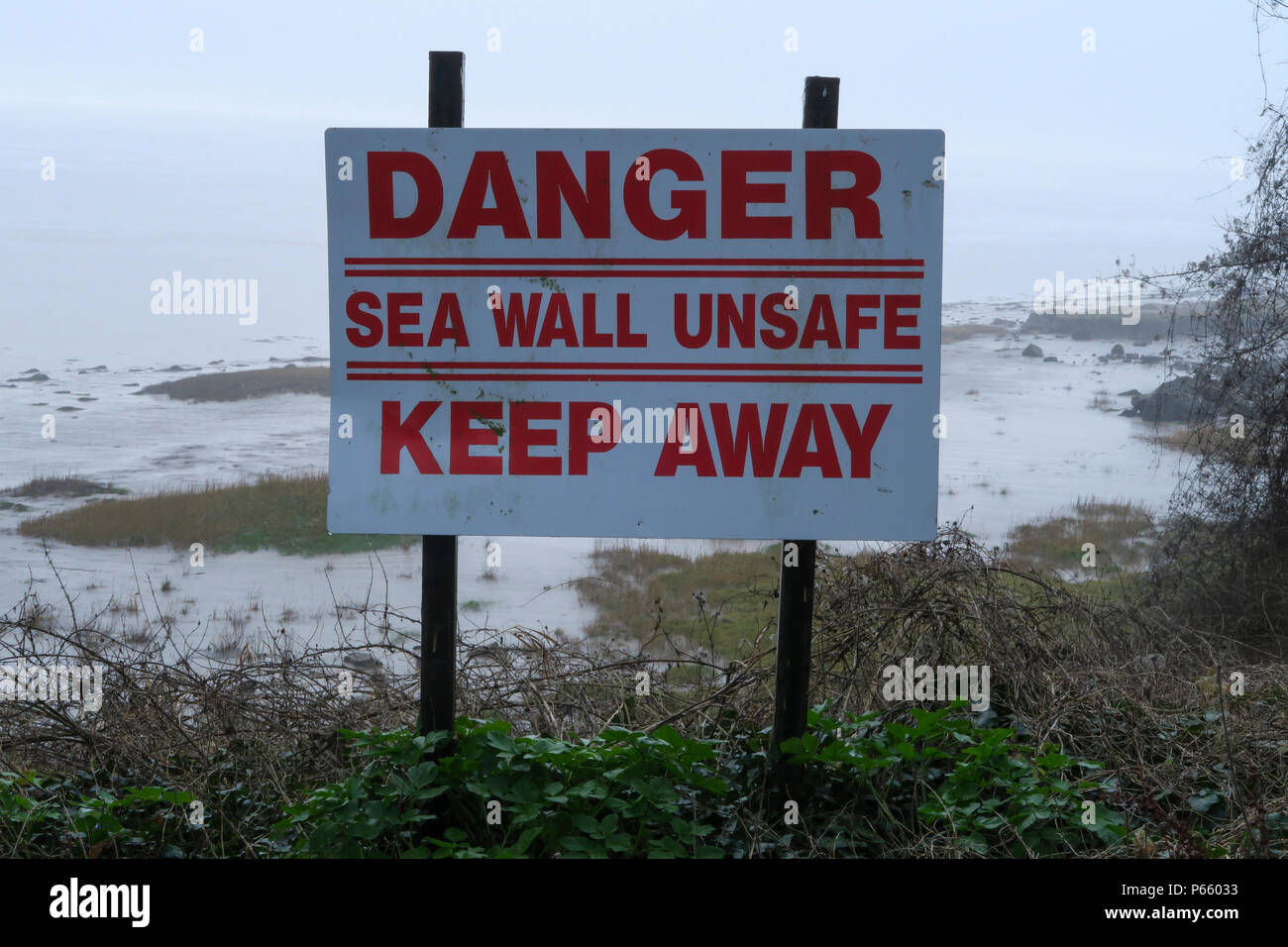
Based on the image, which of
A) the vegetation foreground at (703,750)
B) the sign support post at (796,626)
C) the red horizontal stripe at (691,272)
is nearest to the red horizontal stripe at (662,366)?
the red horizontal stripe at (691,272)

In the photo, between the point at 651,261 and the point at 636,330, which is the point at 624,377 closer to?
the point at 636,330

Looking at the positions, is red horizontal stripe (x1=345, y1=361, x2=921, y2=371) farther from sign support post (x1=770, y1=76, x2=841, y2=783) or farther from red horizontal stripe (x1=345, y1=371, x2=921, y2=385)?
sign support post (x1=770, y1=76, x2=841, y2=783)

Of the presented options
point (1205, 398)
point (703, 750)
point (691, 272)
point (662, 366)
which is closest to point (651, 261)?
point (691, 272)

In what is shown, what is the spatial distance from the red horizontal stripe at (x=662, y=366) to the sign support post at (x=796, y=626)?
0.77 m

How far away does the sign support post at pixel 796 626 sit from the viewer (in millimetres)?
4316

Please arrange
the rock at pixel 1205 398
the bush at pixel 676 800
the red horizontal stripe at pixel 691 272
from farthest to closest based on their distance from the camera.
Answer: the rock at pixel 1205 398, the red horizontal stripe at pixel 691 272, the bush at pixel 676 800

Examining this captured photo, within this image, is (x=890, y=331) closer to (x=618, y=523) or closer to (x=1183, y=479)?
(x=618, y=523)

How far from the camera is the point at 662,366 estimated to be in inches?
170

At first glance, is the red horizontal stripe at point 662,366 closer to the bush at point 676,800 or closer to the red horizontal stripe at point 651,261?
the red horizontal stripe at point 651,261

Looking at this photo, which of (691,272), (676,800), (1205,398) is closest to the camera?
(676,800)

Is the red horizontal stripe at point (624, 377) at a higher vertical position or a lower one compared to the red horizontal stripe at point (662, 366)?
lower

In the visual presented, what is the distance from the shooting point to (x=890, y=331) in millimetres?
4281

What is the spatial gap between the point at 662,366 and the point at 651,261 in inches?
18.2

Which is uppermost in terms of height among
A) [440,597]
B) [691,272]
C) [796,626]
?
[691,272]
